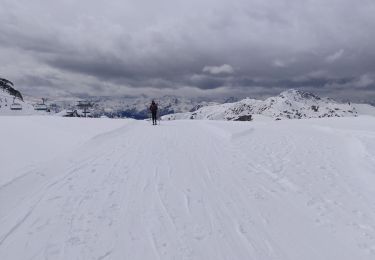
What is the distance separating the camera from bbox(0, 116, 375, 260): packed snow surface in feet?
22.2

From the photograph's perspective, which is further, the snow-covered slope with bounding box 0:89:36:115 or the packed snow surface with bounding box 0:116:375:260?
the snow-covered slope with bounding box 0:89:36:115

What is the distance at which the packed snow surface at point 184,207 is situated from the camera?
677cm

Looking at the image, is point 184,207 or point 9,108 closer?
point 184,207

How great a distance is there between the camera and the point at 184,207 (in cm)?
886

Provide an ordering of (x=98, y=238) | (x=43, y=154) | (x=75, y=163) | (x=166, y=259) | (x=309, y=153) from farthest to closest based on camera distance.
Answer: (x=309, y=153) → (x=43, y=154) → (x=75, y=163) → (x=98, y=238) → (x=166, y=259)

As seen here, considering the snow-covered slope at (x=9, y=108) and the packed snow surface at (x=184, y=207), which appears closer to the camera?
the packed snow surface at (x=184, y=207)

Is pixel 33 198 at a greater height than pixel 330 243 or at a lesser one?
greater

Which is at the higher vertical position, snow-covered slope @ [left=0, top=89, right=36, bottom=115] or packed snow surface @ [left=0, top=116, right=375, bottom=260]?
snow-covered slope @ [left=0, top=89, right=36, bottom=115]

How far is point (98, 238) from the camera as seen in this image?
273 inches

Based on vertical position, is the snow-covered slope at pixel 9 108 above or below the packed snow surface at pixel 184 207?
above

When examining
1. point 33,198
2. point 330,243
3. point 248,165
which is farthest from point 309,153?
point 33,198

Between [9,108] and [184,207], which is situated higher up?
[9,108]

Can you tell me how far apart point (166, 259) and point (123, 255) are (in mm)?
829

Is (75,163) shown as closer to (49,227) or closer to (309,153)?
(49,227)
